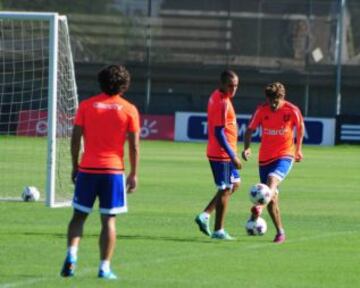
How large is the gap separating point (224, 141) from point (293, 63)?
33.1 metres

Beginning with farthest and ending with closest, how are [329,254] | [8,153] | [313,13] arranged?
1. [313,13]
2. [8,153]
3. [329,254]

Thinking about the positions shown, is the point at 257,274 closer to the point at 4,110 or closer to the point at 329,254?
the point at 329,254

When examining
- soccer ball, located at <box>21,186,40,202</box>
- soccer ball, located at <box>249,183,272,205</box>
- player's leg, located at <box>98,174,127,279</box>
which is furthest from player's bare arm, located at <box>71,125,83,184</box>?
soccer ball, located at <box>21,186,40,202</box>

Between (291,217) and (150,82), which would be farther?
(150,82)

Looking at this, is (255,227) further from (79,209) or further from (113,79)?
(113,79)

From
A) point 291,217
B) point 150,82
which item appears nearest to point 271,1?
point 150,82

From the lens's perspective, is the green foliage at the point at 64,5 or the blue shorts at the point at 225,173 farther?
the green foliage at the point at 64,5

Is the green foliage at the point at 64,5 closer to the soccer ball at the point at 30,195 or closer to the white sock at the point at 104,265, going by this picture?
the soccer ball at the point at 30,195

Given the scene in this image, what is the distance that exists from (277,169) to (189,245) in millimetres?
1630

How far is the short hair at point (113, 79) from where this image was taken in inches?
451

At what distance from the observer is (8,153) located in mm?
31594

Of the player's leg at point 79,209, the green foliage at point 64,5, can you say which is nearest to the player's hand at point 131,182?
the player's leg at point 79,209

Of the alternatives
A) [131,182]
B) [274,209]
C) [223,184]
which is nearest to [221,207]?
[223,184]

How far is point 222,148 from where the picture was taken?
15.6 m
